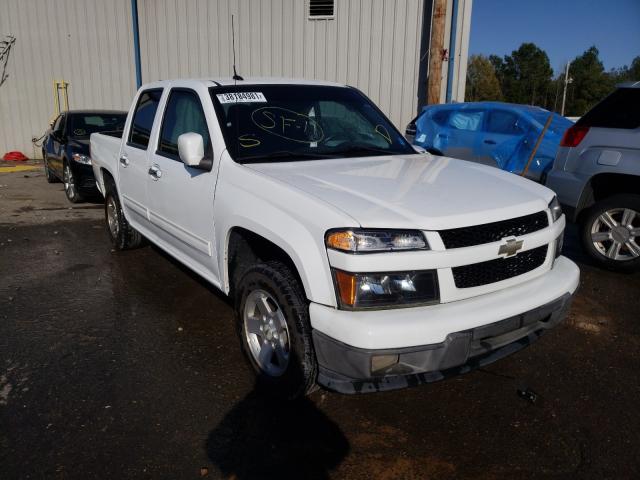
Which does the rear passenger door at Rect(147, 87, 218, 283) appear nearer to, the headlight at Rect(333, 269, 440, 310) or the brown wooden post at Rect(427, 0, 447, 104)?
the headlight at Rect(333, 269, 440, 310)

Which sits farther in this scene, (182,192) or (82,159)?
(82,159)

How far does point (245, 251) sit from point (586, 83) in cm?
6947

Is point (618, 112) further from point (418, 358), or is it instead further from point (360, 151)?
point (418, 358)

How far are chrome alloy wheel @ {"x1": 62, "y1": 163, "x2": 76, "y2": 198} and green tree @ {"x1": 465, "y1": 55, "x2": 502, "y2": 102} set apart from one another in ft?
214

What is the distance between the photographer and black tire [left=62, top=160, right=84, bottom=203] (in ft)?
28.2

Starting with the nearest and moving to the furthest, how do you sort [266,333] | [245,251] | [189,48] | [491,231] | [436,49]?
[491,231], [266,333], [245,251], [436,49], [189,48]

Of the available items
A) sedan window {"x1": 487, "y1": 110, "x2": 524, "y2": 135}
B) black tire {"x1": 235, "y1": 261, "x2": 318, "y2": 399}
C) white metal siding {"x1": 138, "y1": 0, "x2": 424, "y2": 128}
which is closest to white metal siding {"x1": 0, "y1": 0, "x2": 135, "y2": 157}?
white metal siding {"x1": 138, "y1": 0, "x2": 424, "y2": 128}

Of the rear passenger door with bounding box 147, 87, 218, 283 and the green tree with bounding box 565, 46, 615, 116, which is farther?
the green tree with bounding box 565, 46, 615, 116

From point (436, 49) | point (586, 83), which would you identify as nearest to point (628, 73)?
point (586, 83)

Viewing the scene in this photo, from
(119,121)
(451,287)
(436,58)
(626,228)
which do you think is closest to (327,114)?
(451,287)

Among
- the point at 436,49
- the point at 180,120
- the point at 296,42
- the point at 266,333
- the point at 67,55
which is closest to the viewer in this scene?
the point at 266,333

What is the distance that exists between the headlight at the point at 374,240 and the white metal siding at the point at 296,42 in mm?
11074

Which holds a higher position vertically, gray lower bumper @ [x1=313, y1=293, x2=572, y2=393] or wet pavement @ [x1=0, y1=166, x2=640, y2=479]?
gray lower bumper @ [x1=313, y1=293, x2=572, y2=393]

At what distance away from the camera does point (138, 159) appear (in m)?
4.51
